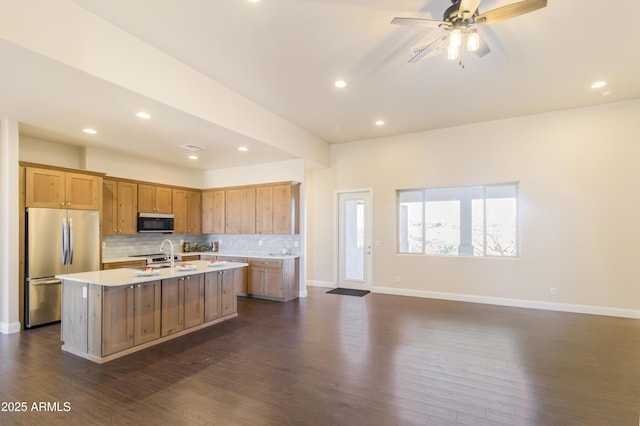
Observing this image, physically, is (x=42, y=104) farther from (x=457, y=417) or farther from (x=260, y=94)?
(x=457, y=417)

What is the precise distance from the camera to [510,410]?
2.48 metres

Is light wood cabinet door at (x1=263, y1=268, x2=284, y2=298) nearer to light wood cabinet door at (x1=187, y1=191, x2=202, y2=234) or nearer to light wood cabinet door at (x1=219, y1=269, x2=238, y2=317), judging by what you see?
light wood cabinet door at (x1=219, y1=269, x2=238, y2=317)

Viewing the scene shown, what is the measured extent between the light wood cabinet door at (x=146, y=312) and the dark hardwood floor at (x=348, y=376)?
8.9 inches

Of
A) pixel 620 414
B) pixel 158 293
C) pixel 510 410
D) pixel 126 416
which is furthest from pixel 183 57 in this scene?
pixel 620 414

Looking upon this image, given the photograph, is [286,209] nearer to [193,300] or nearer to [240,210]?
[240,210]

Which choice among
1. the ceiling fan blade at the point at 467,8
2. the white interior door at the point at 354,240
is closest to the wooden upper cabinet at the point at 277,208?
the white interior door at the point at 354,240

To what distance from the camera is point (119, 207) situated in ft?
20.4

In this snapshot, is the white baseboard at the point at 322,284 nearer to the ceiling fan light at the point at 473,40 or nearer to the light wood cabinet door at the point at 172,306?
the light wood cabinet door at the point at 172,306

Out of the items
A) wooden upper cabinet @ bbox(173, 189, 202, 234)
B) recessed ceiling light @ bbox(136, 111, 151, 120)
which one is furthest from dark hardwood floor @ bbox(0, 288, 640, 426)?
wooden upper cabinet @ bbox(173, 189, 202, 234)

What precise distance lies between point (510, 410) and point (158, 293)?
3.92 metres

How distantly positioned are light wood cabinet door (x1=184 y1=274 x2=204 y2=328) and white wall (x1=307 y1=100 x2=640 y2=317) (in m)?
3.88

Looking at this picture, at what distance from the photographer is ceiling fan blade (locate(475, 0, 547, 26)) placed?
2281 millimetres

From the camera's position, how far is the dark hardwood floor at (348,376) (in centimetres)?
243

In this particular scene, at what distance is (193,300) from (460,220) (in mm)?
5206
